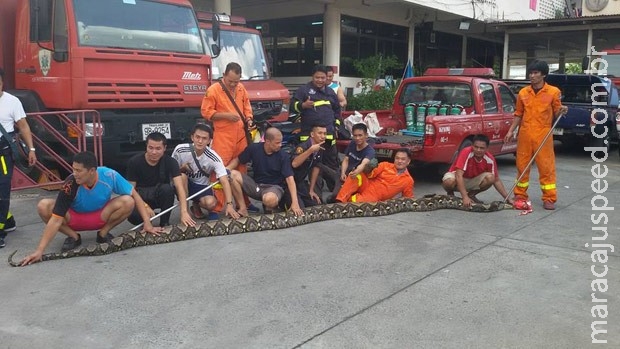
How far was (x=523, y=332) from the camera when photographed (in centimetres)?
342

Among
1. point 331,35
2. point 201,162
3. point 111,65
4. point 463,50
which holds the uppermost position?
point 463,50

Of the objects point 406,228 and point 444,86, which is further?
point 444,86

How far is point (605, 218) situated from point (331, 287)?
4148 mm

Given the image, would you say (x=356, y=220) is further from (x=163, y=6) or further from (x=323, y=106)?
(x=163, y=6)

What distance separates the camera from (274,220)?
19.4 feet

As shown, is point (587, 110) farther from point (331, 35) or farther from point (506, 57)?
point (506, 57)

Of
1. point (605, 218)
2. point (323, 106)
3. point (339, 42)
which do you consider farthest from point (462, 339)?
point (339, 42)

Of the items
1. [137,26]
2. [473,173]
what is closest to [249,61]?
[137,26]

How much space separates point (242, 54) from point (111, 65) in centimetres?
325

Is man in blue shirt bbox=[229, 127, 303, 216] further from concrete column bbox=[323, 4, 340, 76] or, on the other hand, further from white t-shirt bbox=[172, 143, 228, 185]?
concrete column bbox=[323, 4, 340, 76]

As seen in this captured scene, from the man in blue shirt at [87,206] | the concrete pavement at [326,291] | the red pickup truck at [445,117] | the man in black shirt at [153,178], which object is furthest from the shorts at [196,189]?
the red pickup truck at [445,117]

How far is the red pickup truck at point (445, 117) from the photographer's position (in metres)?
8.13

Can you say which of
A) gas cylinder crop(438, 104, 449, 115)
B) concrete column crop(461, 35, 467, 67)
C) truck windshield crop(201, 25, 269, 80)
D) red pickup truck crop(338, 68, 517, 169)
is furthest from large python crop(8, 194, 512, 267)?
concrete column crop(461, 35, 467, 67)

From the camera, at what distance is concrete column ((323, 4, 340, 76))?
55.6 feet
